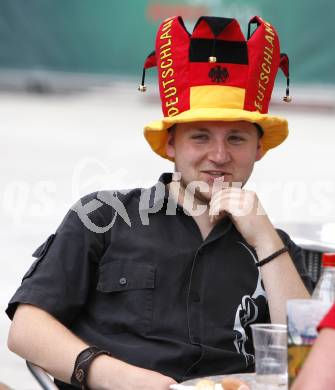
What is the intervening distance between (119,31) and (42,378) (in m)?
12.0

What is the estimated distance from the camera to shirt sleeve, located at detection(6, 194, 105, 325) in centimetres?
300

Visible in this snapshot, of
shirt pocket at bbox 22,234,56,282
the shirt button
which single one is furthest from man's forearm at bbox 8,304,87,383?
the shirt button

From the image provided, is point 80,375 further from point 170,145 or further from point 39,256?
point 170,145

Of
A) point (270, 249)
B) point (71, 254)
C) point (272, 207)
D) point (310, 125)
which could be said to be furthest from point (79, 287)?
point (310, 125)

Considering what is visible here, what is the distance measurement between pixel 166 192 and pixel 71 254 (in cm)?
40

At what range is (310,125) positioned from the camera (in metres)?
13.7

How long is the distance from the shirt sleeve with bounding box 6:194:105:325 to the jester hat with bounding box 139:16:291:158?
39cm

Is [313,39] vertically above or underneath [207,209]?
above

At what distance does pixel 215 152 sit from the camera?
3.13m

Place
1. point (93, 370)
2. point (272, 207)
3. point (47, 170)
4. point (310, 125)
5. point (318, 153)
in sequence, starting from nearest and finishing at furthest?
point (93, 370)
point (272, 207)
point (47, 170)
point (318, 153)
point (310, 125)

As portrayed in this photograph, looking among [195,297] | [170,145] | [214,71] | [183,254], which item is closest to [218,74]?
[214,71]

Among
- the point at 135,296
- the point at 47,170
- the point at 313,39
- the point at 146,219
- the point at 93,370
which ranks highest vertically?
the point at 313,39

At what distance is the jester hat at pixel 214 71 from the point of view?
3.16 meters

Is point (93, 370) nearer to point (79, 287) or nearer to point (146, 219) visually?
point (79, 287)
